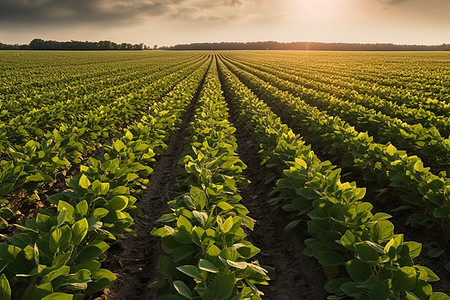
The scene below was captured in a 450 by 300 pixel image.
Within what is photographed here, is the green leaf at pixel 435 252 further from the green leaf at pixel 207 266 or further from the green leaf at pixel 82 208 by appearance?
the green leaf at pixel 82 208

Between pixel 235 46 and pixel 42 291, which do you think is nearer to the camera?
pixel 42 291

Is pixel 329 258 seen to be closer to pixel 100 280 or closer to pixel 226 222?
pixel 226 222

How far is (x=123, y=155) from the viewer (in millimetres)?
4555

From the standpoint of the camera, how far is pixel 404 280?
2113 mm

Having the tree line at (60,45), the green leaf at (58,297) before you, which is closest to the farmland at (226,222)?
the green leaf at (58,297)

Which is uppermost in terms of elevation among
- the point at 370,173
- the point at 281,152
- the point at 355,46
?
the point at 355,46

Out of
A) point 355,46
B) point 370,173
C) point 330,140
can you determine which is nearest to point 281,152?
point 370,173

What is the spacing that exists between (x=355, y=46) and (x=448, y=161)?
540ft

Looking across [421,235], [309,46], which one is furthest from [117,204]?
[309,46]

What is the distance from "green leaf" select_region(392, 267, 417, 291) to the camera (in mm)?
2107

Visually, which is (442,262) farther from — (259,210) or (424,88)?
(424,88)

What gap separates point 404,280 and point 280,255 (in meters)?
1.77

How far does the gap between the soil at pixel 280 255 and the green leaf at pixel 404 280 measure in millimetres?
1067

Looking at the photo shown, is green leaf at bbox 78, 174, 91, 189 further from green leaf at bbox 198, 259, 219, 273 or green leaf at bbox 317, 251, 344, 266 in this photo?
green leaf at bbox 317, 251, 344, 266
